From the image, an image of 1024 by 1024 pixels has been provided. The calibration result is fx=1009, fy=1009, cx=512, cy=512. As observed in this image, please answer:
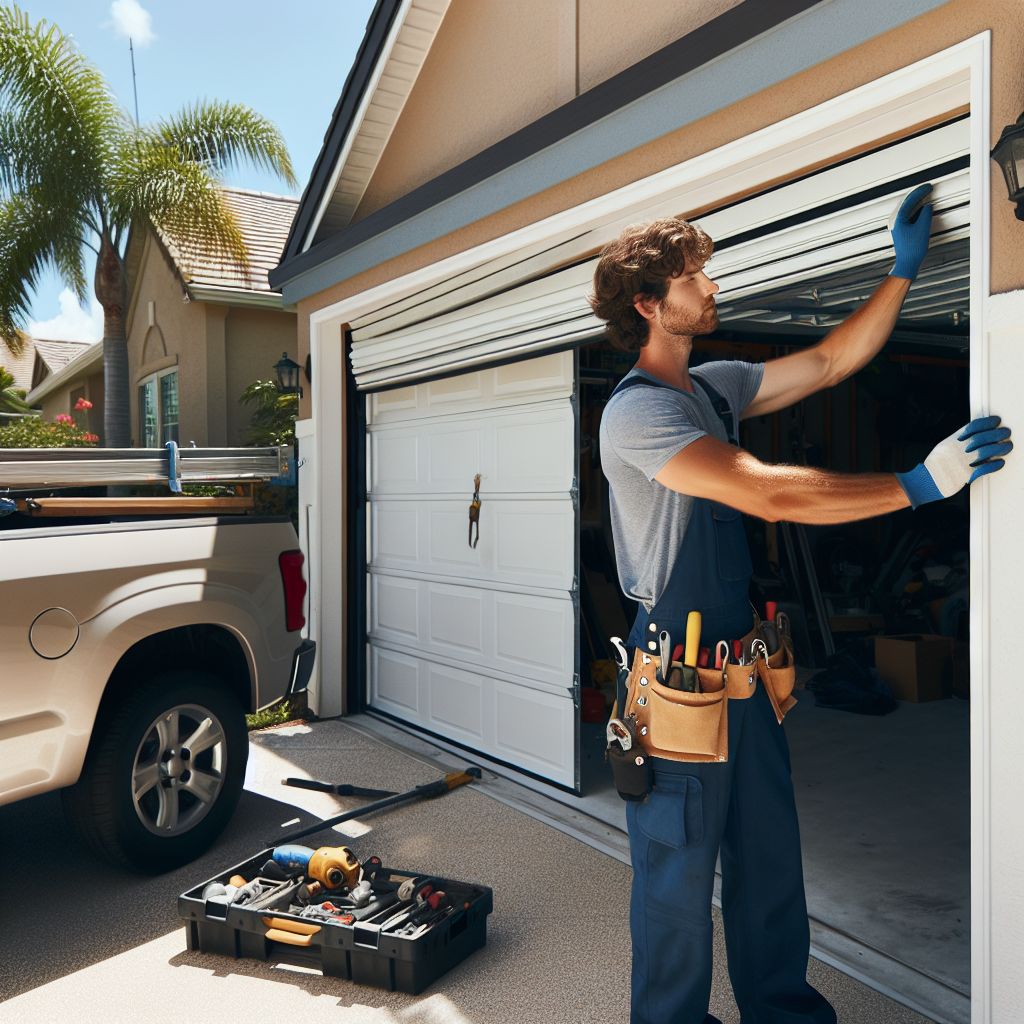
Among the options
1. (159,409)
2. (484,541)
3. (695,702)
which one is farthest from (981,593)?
(159,409)

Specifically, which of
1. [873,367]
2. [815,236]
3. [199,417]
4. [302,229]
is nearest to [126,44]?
[199,417]

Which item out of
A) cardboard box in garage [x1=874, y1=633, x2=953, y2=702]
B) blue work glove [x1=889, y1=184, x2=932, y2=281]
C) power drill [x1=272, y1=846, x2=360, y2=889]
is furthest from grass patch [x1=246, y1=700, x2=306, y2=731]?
blue work glove [x1=889, y1=184, x2=932, y2=281]

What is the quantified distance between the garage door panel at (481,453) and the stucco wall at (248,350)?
254 inches

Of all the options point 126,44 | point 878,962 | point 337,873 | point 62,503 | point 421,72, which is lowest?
point 878,962

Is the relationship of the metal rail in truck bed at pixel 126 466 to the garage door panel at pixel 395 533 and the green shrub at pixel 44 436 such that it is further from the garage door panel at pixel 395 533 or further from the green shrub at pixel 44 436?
the green shrub at pixel 44 436

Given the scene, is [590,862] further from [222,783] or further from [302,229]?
[302,229]

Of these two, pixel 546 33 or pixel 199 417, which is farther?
pixel 199 417

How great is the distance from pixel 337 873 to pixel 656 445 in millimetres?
2194

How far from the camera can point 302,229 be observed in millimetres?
7379

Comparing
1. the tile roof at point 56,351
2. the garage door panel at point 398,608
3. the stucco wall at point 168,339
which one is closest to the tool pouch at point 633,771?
the garage door panel at point 398,608

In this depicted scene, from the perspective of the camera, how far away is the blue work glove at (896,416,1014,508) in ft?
8.07

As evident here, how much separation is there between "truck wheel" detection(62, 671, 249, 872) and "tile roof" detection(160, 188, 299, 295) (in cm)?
761

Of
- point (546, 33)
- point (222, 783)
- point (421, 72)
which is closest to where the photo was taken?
point (222, 783)

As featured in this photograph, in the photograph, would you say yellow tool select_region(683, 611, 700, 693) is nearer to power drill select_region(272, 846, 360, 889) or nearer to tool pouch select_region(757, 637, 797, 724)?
tool pouch select_region(757, 637, 797, 724)
